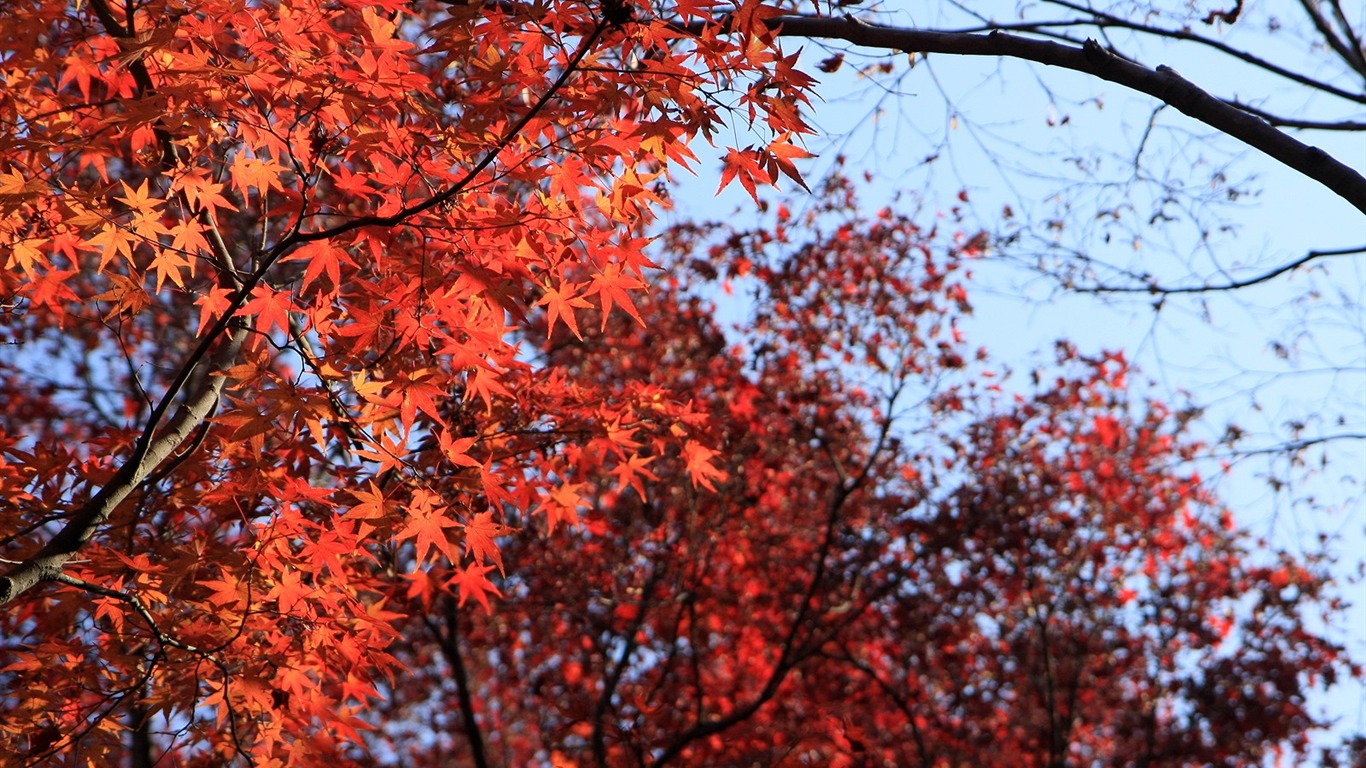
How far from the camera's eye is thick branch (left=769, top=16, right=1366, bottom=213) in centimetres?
329

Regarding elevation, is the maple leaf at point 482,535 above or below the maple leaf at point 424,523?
below

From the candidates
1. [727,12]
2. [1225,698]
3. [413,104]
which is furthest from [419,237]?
[1225,698]

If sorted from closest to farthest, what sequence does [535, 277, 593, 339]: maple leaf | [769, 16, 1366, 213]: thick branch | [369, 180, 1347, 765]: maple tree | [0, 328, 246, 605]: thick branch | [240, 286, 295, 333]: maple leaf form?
[0, 328, 246, 605]: thick branch → [769, 16, 1366, 213]: thick branch → [240, 286, 295, 333]: maple leaf → [535, 277, 593, 339]: maple leaf → [369, 180, 1347, 765]: maple tree

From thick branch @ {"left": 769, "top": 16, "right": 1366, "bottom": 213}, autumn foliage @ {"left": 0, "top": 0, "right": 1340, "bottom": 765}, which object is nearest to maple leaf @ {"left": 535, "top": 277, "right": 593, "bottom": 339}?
autumn foliage @ {"left": 0, "top": 0, "right": 1340, "bottom": 765}

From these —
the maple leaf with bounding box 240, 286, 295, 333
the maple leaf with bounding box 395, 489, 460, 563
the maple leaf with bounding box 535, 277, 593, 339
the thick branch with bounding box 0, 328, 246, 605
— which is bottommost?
the maple leaf with bounding box 395, 489, 460, 563

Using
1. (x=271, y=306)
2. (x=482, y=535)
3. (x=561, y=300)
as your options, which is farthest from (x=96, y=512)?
(x=561, y=300)

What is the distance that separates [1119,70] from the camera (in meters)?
3.57

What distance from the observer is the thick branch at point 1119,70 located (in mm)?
3287

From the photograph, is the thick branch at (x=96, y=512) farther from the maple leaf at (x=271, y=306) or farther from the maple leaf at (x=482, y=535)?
the maple leaf at (x=482, y=535)

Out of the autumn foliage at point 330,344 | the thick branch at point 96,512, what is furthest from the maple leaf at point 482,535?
the thick branch at point 96,512

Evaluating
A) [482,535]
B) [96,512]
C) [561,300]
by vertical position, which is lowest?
[482,535]

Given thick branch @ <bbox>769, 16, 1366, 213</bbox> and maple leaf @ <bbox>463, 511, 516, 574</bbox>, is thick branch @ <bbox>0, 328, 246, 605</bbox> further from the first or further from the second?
thick branch @ <bbox>769, 16, 1366, 213</bbox>

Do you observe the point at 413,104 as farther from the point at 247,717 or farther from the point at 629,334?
the point at 629,334

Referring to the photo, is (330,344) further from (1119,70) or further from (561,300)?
(1119,70)
